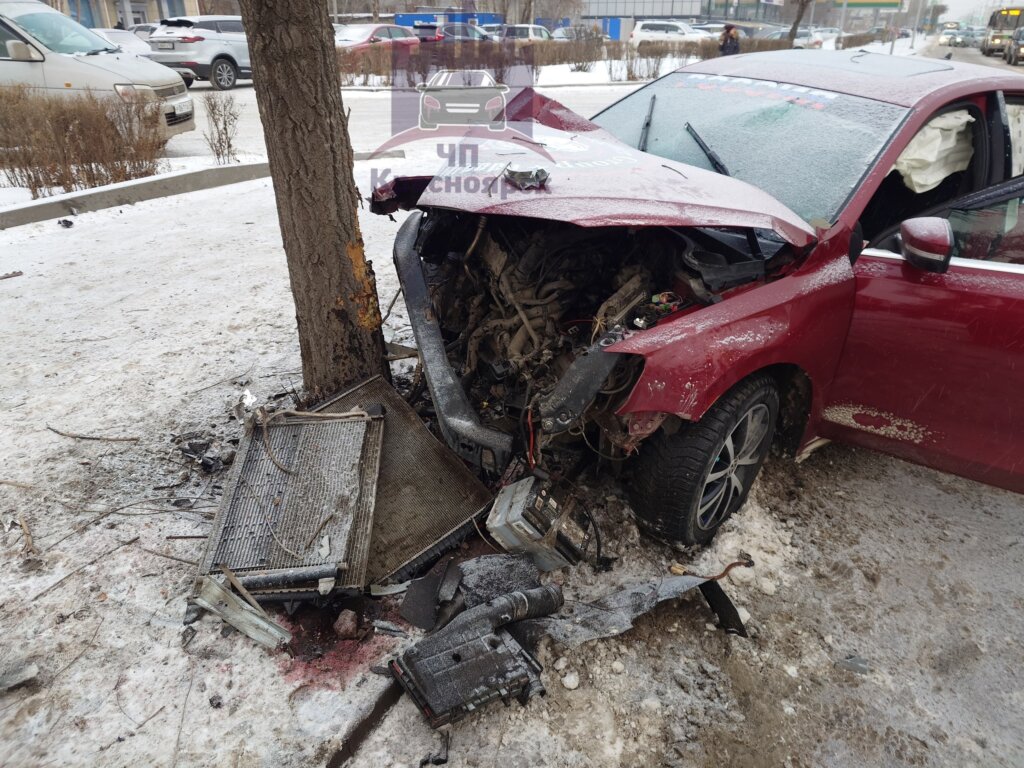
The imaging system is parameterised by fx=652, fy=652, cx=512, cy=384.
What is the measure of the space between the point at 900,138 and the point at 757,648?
2.11 meters

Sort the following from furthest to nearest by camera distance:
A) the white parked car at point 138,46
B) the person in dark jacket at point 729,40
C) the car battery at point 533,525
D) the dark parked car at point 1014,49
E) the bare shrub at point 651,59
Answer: the dark parked car at point 1014,49 < the bare shrub at point 651,59 < the person in dark jacket at point 729,40 < the white parked car at point 138,46 < the car battery at point 533,525

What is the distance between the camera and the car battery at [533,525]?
232 centimetres

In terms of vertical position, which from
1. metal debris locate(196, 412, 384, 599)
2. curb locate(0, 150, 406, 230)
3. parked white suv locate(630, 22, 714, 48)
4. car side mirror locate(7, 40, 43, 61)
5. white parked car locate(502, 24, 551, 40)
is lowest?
metal debris locate(196, 412, 384, 599)

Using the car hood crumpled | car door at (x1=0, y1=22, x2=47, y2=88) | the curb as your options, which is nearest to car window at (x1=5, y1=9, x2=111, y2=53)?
car door at (x1=0, y1=22, x2=47, y2=88)

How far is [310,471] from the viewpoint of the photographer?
2.75 metres

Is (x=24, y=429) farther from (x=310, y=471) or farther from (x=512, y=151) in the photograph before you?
(x=512, y=151)

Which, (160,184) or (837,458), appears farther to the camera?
(160,184)

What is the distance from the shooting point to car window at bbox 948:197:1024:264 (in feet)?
8.27

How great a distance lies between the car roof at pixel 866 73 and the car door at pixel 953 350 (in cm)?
60

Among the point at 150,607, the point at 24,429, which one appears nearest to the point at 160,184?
the point at 24,429

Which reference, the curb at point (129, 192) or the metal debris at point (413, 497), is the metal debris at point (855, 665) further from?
the curb at point (129, 192)

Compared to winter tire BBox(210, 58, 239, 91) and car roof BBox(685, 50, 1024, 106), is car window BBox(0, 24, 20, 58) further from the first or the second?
car roof BBox(685, 50, 1024, 106)

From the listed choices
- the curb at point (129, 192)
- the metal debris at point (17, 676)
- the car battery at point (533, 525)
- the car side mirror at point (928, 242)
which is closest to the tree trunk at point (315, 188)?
the car battery at point (533, 525)

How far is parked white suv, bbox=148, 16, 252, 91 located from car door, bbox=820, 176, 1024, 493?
15.8 metres
